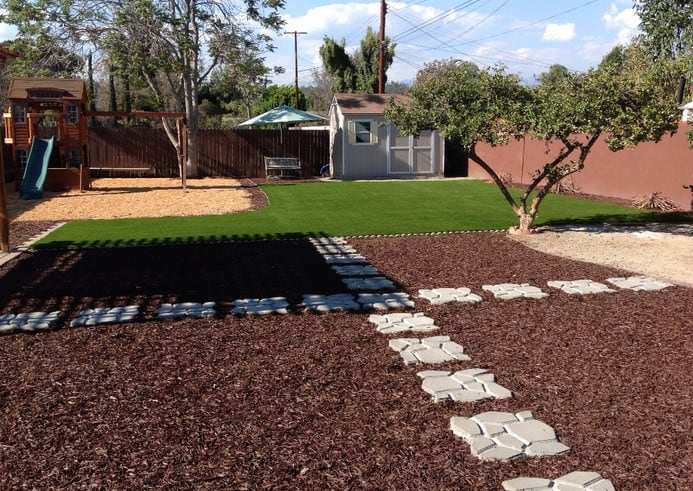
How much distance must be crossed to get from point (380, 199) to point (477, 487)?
41.4 ft

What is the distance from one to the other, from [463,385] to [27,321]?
401 centimetres

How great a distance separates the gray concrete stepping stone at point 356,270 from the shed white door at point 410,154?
15.2 meters

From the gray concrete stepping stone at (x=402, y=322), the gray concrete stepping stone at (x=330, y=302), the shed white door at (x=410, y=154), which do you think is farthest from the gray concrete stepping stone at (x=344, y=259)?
the shed white door at (x=410, y=154)

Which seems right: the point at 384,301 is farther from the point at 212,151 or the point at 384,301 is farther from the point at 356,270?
the point at 212,151

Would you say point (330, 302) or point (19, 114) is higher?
point (19, 114)

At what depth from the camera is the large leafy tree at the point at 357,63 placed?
37.4m

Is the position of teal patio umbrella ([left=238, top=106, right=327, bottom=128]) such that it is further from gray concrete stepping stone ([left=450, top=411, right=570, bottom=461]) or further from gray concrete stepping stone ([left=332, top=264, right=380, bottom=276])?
gray concrete stepping stone ([left=450, top=411, right=570, bottom=461])

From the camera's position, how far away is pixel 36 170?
16.3 m

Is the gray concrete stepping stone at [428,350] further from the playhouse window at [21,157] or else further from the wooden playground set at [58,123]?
the playhouse window at [21,157]

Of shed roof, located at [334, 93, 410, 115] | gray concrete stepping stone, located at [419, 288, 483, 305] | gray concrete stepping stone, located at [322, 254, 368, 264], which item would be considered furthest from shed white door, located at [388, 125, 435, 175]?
gray concrete stepping stone, located at [419, 288, 483, 305]

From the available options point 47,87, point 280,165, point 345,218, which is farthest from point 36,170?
point 345,218

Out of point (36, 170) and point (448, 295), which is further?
point (36, 170)

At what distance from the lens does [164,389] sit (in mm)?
4305

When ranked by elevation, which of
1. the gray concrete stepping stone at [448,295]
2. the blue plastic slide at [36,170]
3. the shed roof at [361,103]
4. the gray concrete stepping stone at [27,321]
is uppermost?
the shed roof at [361,103]
